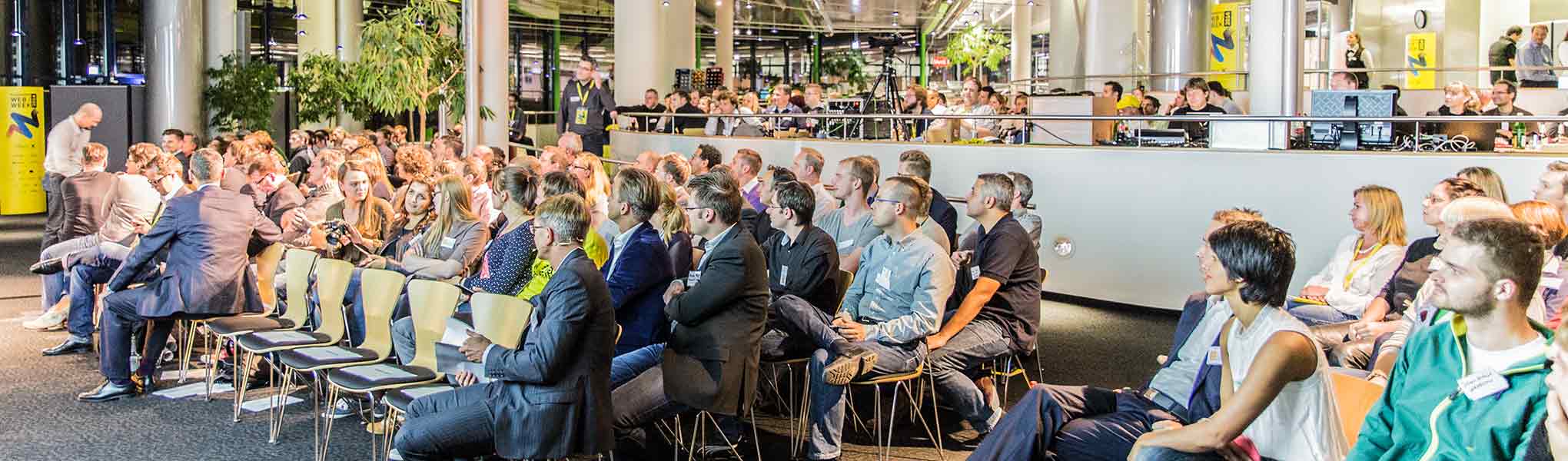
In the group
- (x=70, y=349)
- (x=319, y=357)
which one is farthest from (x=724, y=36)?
(x=319, y=357)

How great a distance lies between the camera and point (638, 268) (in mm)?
4852

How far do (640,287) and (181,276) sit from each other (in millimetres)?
2825

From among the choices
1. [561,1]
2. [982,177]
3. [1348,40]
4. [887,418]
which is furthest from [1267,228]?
[561,1]

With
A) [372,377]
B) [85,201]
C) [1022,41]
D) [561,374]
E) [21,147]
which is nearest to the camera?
[561,374]

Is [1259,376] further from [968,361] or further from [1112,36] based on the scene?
[1112,36]

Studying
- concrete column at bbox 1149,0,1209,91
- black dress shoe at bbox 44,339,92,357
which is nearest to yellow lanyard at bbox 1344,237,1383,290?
black dress shoe at bbox 44,339,92,357

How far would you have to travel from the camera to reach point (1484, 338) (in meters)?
2.74

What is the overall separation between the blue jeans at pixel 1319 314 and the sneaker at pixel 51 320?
280 inches

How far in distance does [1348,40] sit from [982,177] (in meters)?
11.3

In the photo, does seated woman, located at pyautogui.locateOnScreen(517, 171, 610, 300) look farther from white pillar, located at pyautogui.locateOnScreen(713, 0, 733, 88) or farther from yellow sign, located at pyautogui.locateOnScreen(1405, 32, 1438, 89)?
white pillar, located at pyautogui.locateOnScreen(713, 0, 733, 88)

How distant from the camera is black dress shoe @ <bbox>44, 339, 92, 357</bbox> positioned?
25.0ft

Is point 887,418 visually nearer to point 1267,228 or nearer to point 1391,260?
point 1391,260

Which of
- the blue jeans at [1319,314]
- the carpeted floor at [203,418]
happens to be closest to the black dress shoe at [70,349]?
the carpeted floor at [203,418]

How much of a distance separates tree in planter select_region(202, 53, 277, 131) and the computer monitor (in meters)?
12.9
